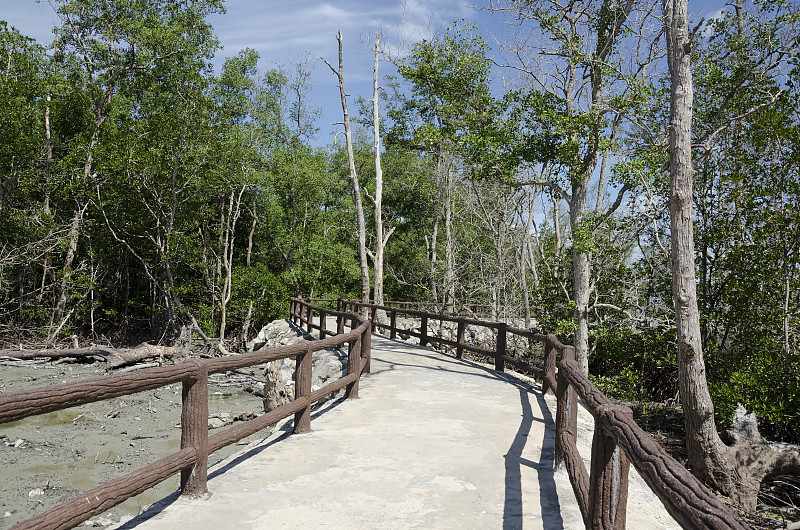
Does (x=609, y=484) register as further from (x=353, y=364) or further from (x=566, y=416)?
(x=353, y=364)

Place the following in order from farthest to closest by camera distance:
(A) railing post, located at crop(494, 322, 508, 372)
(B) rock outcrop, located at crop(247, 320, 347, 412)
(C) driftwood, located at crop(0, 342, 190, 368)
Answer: (C) driftwood, located at crop(0, 342, 190, 368), (B) rock outcrop, located at crop(247, 320, 347, 412), (A) railing post, located at crop(494, 322, 508, 372)

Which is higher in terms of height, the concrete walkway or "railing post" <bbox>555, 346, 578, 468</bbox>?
"railing post" <bbox>555, 346, 578, 468</bbox>

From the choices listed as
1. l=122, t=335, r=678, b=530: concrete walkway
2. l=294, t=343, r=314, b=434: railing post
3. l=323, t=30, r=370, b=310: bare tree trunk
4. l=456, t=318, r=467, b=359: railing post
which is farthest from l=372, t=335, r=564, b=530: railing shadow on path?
l=323, t=30, r=370, b=310: bare tree trunk

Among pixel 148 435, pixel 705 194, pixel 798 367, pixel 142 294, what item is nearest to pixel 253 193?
pixel 142 294

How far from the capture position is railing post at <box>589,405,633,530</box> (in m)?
2.95

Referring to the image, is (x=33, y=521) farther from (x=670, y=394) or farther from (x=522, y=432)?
(x=670, y=394)

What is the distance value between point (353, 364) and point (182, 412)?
13.8 ft

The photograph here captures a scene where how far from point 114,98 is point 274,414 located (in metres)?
31.8

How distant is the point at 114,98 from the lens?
3131 cm

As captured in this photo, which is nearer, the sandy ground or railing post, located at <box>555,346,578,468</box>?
railing post, located at <box>555,346,578,468</box>

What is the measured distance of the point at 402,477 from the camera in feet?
16.0

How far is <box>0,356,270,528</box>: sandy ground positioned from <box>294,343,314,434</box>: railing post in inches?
123

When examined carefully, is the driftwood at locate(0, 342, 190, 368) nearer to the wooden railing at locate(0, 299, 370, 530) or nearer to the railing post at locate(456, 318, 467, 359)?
the railing post at locate(456, 318, 467, 359)

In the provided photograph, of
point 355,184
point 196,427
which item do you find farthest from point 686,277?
point 355,184
